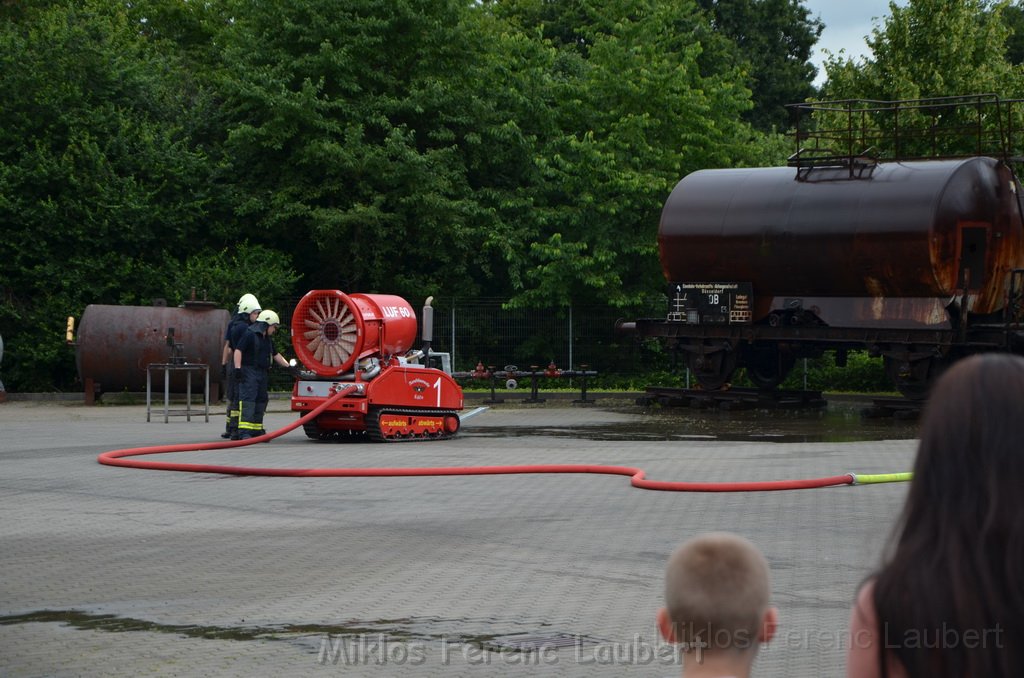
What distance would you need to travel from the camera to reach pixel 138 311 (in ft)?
96.4


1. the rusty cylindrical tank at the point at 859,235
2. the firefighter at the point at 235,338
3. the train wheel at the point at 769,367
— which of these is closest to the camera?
the firefighter at the point at 235,338

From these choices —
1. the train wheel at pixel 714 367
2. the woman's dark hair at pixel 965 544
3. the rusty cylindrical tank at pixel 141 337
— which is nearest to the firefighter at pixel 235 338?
the rusty cylindrical tank at pixel 141 337

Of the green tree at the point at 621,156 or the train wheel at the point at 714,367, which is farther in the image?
the green tree at the point at 621,156

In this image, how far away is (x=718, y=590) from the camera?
106 inches

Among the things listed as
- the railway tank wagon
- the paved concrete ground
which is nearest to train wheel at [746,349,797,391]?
the railway tank wagon

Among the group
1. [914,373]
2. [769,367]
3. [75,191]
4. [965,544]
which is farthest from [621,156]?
[965,544]

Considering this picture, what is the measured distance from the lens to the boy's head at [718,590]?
2.69m

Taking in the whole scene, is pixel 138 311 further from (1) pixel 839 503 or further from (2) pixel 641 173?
(1) pixel 839 503

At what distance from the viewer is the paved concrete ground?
6902 mm

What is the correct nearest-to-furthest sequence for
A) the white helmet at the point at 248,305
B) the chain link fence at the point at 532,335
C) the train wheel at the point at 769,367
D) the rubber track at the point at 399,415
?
the rubber track at the point at 399,415
the white helmet at the point at 248,305
the train wheel at the point at 769,367
the chain link fence at the point at 532,335

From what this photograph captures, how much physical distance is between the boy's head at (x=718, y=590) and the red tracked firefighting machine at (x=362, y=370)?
17.0 metres

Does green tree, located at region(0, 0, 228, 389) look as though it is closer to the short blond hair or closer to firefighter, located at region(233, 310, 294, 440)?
firefighter, located at region(233, 310, 294, 440)

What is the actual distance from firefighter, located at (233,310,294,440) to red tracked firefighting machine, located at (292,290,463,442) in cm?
58

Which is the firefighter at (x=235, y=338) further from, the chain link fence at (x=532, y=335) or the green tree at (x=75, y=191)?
the chain link fence at (x=532, y=335)
